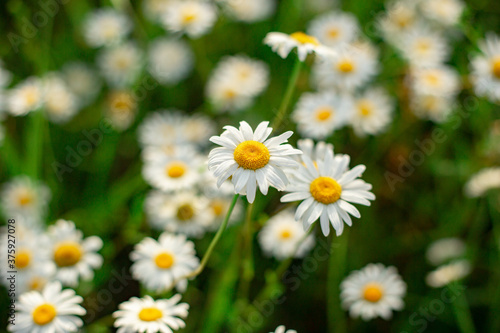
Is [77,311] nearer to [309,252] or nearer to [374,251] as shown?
[309,252]

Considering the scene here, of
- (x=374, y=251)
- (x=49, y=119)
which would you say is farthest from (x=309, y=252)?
(x=49, y=119)

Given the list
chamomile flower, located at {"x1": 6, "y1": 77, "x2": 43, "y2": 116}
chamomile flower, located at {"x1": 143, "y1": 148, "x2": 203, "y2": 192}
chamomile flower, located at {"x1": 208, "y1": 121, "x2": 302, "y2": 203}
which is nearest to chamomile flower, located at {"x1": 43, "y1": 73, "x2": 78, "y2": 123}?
chamomile flower, located at {"x1": 6, "y1": 77, "x2": 43, "y2": 116}

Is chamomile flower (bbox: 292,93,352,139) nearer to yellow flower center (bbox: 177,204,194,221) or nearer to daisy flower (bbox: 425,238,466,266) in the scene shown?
yellow flower center (bbox: 177,204,194,221)

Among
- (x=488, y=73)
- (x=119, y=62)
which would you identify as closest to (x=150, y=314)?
(x=488, y=73)

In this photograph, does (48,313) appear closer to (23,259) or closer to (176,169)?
(23,259)

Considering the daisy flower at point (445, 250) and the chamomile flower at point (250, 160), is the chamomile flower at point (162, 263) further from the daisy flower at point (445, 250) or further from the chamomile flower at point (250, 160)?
the daisy flower at point (445, 250)
